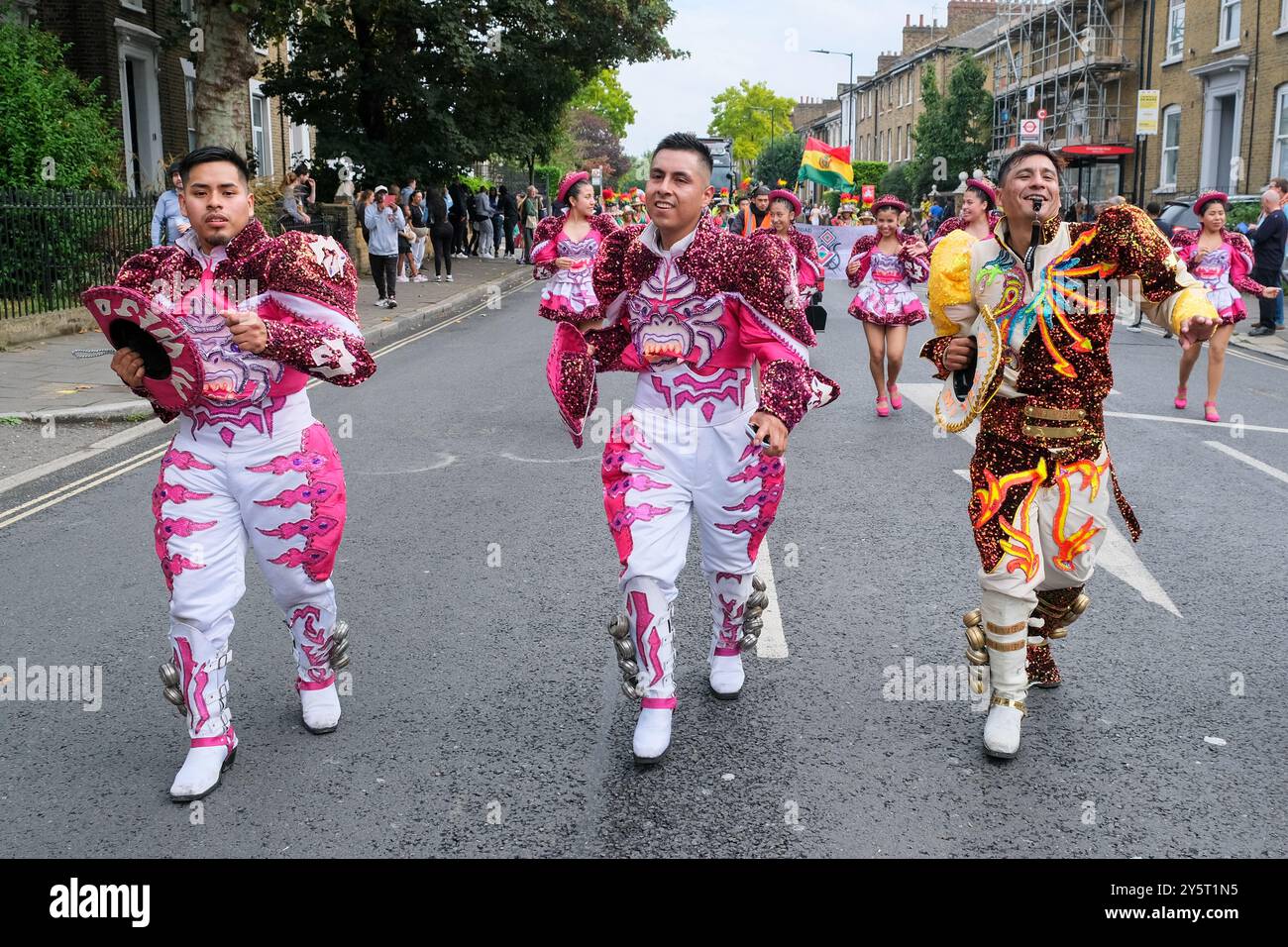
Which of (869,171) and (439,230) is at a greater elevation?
(869,171)

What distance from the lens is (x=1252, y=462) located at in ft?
28.4

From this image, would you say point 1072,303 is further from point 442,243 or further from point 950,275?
point 442,243

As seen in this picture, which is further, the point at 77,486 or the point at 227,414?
the point at 77,486

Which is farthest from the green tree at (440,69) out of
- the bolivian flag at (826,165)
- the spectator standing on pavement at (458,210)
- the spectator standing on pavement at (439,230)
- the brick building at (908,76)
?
the brick building at (908,76)

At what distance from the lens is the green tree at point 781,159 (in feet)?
285

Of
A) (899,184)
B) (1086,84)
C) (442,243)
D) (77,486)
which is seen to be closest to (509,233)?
(442,243)

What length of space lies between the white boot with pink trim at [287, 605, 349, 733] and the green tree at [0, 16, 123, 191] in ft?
44.0

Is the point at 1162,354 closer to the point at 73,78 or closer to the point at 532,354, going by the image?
the point at 532,354

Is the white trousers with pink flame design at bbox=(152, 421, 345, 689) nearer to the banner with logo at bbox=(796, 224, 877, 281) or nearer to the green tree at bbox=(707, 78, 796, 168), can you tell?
the banner with logo at bbox=(796, 224, 877, 281)

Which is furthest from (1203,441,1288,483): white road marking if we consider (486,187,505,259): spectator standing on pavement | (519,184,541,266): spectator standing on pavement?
(486,187,505,259): spectator standing on pavement

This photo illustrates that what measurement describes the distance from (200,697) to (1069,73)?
3902 centimetres

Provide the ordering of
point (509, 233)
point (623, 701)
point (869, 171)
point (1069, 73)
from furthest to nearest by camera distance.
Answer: point (869, 171), point (1069, 73), point (509, 233), point (623, 701)
